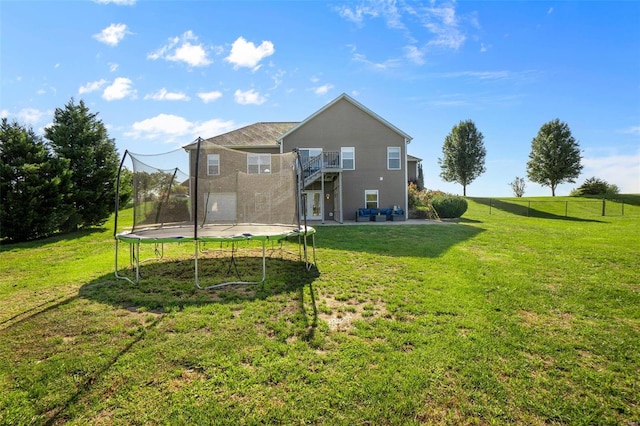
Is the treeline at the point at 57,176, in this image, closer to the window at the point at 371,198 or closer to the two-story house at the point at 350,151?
the two-story house at the point at 350,151

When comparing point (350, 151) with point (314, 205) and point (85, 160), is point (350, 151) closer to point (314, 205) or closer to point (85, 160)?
point (314, 205)

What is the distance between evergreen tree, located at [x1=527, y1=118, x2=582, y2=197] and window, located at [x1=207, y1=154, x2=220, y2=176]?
42.6 meters

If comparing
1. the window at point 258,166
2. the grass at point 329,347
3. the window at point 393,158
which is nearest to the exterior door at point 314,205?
the window at point 393,158

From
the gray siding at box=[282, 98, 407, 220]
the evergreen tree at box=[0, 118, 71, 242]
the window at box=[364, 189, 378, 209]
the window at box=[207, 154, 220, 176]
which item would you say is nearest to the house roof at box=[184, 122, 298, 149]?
the gray siding at box=[282, 98, 407, 220]

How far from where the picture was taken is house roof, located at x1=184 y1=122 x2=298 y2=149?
18938mm

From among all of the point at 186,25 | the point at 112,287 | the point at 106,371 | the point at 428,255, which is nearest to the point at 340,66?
the point at 186,25

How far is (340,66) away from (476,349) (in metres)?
11.2

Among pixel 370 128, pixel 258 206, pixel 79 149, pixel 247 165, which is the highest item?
pixel 370 128

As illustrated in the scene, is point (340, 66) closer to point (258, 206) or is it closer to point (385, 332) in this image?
point (258, 206)

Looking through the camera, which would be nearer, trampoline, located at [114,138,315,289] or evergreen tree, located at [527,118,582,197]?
trampoline, located at [114,138,315,289]

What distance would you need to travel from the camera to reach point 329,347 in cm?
310

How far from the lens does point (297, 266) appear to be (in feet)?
22.1

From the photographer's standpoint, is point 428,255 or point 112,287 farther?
point 428,255

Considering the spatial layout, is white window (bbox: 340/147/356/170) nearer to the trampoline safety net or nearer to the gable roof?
the gable roof
